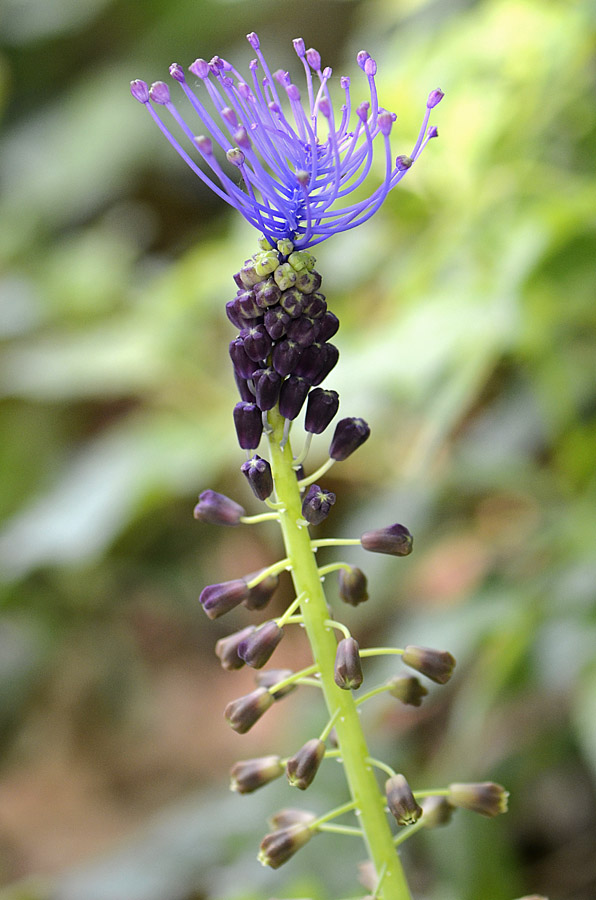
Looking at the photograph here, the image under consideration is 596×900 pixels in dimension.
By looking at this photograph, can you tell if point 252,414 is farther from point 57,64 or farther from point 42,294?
point 57,64

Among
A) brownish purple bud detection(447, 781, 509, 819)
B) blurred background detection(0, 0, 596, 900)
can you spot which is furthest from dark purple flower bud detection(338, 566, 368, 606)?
blurred background detection(0, 0, 596, 900)

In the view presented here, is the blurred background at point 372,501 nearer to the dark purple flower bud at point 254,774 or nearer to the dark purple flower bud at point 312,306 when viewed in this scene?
the dark purple flower bud at point 254,774

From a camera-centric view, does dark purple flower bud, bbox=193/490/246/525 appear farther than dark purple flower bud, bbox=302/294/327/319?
Yes

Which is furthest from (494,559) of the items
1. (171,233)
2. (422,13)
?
(171,233)

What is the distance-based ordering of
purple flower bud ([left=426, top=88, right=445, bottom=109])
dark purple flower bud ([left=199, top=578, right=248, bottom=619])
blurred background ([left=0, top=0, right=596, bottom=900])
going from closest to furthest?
1. purple flower bud ([left=426, top=88, right=445, bottom=109])
2. dark purple flower bud ([left=199, top=578, right=248, bottom=619])
3. blurred background ([left=0, top=0, right=596, bottom=900])

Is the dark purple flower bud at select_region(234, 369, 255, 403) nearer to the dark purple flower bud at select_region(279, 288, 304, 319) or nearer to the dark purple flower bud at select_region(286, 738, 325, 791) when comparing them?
the dark purple flower bud at select_region(279, 288, 304, 319)

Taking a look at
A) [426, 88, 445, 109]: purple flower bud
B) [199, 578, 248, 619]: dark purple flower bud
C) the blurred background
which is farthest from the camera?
the blurred background

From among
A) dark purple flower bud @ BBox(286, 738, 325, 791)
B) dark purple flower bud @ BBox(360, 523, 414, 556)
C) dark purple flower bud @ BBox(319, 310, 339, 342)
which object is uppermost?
dark purple flower bud @ BBox(319, 310, 339, 342)
